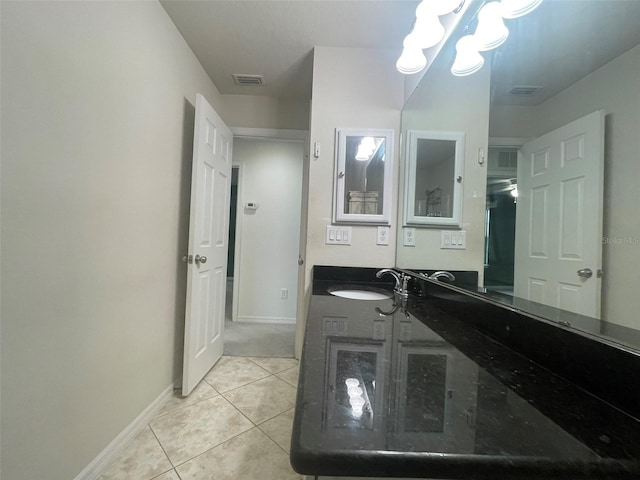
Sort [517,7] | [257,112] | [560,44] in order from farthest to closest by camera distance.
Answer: [257,112] < [517,7] < [560,44]

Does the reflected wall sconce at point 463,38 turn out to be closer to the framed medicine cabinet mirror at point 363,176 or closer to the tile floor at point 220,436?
the framed medicine cabinet mirror at point 363,176

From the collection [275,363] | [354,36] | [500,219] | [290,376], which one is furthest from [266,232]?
[500,219]

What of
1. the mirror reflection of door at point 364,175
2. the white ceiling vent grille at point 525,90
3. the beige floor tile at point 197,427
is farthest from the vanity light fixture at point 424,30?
the beige floor tile at point 197,427

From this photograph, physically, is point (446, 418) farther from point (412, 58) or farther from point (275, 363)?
point (275, 363)

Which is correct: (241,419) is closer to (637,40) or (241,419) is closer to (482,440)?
(482,440)

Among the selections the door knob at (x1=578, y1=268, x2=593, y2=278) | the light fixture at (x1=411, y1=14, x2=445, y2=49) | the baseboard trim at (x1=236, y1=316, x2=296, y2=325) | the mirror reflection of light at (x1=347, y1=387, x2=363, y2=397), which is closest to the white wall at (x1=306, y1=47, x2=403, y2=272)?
the light fixture at (x1=411, y1=14, x2=445, y2=49)

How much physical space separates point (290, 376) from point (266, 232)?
1716mm

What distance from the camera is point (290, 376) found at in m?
1.85

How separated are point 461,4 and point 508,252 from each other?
111 cm

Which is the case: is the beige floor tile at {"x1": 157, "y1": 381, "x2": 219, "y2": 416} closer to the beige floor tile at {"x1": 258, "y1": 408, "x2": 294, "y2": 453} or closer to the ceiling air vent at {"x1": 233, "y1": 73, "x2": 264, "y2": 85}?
the beige floor tile at {"x1": 258, "y1": 408, "x2": 294, "y2": 453}

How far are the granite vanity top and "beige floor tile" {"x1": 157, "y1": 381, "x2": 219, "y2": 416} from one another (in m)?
1.38

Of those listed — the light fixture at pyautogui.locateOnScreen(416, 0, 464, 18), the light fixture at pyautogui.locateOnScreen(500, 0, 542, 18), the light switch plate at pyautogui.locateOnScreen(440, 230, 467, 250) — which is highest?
the light fixture at pyautogui.locateOnScreen(416, 0, 464, 18)

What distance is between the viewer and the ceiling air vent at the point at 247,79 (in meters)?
1.97

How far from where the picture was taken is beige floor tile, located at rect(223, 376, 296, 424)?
1.45 meters
